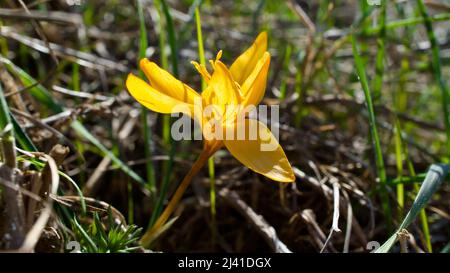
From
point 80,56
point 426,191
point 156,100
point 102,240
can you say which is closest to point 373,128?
point 426,191

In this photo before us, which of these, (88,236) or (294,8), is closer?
(88,236)

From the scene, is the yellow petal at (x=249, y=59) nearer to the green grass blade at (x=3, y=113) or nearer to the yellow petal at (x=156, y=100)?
the yellow petal at (x=156, y=100)

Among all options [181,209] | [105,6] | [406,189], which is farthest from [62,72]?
[406,189]

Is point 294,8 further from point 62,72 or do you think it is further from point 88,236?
point 88,236

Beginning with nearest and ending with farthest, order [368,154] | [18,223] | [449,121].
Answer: [18,223] < [449,121] < [368,154]

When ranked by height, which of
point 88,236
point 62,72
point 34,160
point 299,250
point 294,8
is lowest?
point 299,250

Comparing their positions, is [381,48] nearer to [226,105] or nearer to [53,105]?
[226,105]

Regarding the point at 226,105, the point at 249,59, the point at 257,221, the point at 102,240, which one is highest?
the point at 249,59

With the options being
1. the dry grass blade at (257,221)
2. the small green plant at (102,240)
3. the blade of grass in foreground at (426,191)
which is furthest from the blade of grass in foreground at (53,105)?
the blade of grass in foreground at (426,191)
